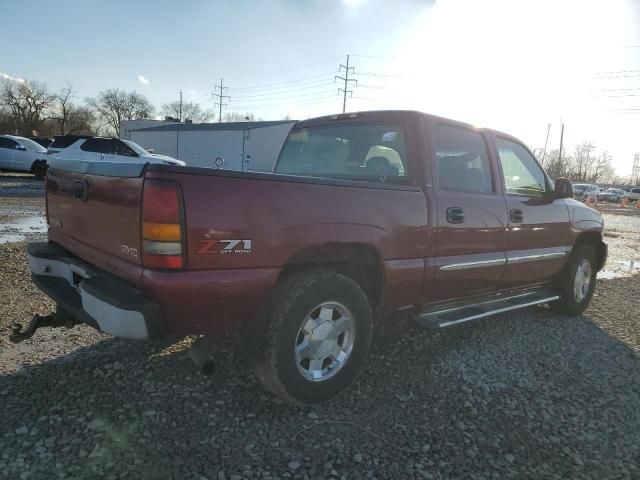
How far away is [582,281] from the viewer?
5156mm

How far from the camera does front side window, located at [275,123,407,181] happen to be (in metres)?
3.50

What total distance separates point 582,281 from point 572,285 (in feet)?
1.01

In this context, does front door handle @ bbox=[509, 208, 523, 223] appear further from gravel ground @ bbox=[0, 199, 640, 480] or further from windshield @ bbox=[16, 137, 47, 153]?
windshield @ bbox=[16, 137, 47, 153]

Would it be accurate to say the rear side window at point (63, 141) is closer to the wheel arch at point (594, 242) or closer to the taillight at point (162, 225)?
the wheel arch at point (594, 242)

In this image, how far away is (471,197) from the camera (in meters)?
3.59

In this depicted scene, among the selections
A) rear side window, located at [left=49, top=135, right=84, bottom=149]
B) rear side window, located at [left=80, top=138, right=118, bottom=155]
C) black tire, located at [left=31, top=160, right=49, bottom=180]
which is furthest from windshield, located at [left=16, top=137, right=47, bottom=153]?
rear side window, located at [left=80, top=138, right=118, bottom=155]

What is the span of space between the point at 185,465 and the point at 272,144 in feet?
120

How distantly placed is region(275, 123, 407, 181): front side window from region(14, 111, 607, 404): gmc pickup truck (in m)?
0.01

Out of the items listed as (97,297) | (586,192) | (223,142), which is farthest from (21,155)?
(586,192)

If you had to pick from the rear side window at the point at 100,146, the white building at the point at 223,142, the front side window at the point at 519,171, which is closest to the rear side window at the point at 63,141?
the rear side window at the point at 100,146

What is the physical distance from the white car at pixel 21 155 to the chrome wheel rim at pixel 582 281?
2013 centimetres

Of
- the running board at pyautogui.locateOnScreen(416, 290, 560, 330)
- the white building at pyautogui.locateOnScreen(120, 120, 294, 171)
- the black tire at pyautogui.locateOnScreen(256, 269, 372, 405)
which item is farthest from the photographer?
the white building at pyautogui.locateOnScreen(120, 120, 294, 171)

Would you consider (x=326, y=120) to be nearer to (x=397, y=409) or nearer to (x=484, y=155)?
(x=484, y=155)

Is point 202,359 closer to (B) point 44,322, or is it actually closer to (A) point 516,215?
(B) point 44,322
